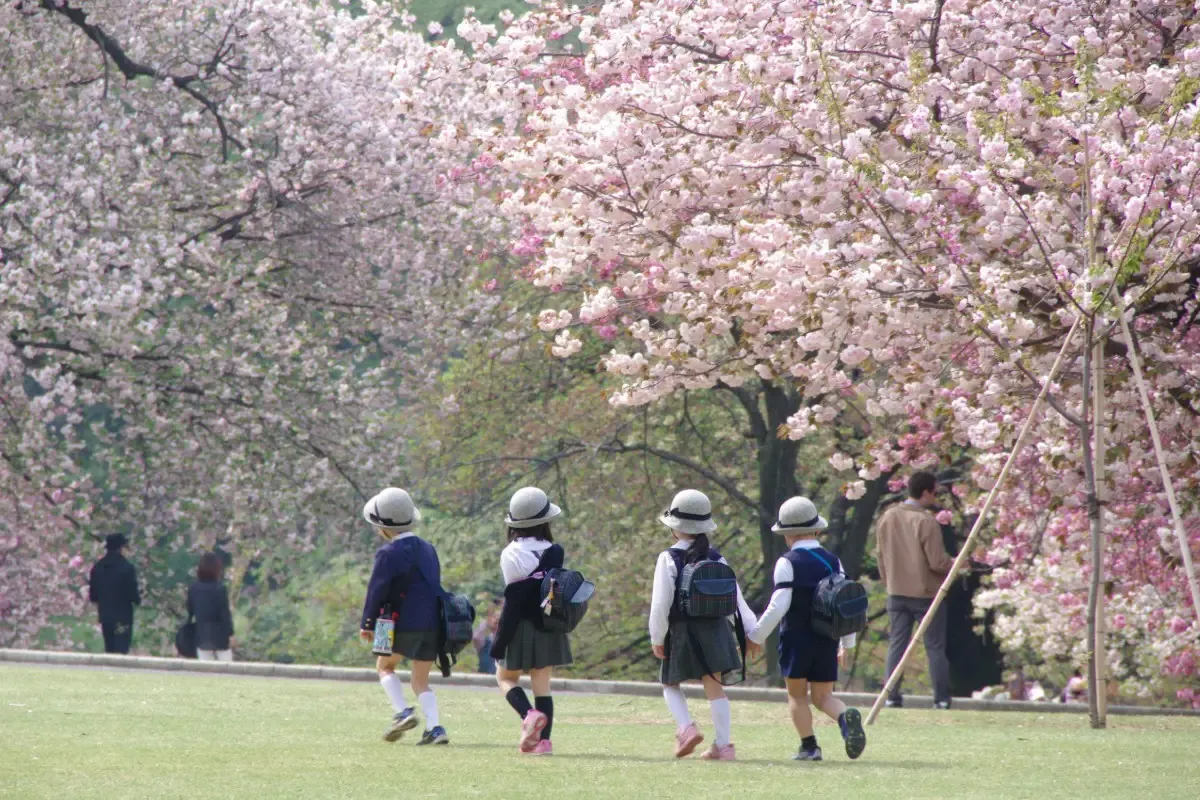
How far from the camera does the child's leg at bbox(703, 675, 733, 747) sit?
33.4 feet

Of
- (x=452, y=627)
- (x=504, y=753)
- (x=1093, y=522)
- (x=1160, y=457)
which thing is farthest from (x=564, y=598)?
(x=1093, y=522)

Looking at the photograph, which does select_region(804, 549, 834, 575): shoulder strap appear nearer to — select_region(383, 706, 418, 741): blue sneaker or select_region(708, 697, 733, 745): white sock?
select_region(708, 697, 733, 745): white sock

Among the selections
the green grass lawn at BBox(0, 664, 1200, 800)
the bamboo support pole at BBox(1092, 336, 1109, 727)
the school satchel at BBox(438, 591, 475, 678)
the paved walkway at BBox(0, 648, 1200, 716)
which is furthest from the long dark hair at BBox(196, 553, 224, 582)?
the bamboo support pole at BBox(1092, 336, 1109, 727)

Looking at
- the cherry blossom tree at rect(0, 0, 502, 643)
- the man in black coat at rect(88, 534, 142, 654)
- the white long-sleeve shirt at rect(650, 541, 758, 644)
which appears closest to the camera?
the white long-sleeve shirt at rect(650, 541, 758, 644)

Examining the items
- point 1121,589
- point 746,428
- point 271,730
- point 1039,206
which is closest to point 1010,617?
point 1121,589

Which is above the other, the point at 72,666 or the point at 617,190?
the point at 617,190

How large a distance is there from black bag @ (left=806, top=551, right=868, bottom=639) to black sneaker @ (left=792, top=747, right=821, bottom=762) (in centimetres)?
64

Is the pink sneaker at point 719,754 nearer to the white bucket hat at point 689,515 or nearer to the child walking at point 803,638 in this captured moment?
the child walking at point 803,638

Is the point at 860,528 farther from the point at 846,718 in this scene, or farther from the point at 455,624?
the point at 846,718

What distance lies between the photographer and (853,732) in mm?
10031

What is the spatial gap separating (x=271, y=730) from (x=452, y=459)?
1422cm

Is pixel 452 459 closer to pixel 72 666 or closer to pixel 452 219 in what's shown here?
pixel 452 219

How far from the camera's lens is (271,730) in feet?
38.7

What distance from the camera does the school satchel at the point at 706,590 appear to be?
10055mm
